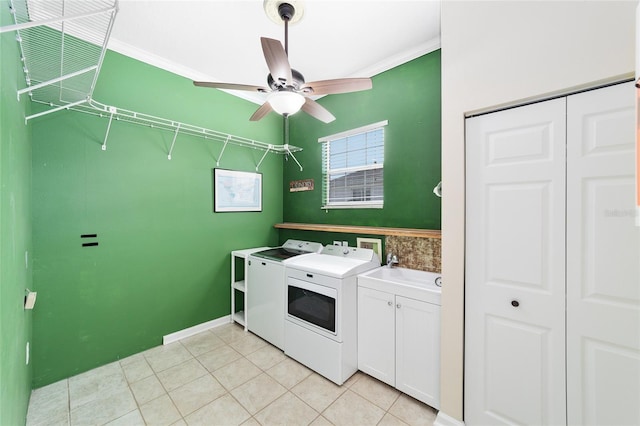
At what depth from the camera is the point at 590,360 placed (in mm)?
1215

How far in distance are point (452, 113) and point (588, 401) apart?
1.69m

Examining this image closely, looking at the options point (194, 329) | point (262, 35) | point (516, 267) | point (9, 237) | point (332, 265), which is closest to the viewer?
point (9, 237)

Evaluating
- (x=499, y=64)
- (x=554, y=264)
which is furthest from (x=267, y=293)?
(x=499, y=64)

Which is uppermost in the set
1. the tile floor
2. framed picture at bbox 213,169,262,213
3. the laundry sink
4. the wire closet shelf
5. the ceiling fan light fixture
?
the wire closet shelf

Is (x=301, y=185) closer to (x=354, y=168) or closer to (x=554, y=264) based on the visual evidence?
(x=354, y=168)

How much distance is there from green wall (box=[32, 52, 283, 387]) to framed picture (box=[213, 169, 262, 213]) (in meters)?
0.09

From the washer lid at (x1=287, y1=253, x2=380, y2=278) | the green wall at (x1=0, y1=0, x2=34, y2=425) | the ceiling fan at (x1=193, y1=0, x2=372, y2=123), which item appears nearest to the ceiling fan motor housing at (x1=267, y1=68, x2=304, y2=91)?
the ceiling fan at (x1=193, y1=0, x2=372, y2=123)

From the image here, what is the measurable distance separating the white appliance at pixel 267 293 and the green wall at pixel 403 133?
0.74m

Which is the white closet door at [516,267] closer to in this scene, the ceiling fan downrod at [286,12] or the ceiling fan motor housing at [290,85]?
the ceiling fan motor housing at [290,85]

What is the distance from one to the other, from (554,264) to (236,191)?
10.1 feet

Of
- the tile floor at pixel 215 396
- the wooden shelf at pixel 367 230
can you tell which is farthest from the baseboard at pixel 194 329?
the wooden shelf at pixel 367 230

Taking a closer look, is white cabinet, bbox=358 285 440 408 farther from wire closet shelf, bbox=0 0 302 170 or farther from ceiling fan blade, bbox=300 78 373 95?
wire closet shelf, bbox=0 0 302 170

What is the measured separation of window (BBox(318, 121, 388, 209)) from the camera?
9.16 ft

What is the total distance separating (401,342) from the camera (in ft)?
6.29
